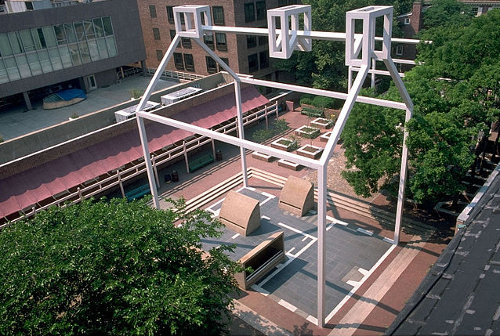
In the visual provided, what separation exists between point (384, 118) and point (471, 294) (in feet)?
54.3

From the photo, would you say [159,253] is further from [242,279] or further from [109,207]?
[242,279]

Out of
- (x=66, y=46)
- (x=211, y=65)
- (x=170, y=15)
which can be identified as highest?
(x=170, y=15)

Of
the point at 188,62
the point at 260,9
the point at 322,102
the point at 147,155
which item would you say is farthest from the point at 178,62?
the point at 147,155

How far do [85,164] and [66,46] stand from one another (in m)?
19.3

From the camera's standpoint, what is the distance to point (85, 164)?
2848 cm

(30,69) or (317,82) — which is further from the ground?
(30,69)

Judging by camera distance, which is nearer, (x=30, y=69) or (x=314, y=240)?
(x=314, y=240)

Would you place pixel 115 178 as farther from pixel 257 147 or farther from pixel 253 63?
pixel 253 63

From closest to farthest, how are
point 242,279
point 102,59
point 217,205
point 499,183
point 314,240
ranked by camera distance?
point 499,183
point 242,279
point 314,240
point 217,205
point 102,59

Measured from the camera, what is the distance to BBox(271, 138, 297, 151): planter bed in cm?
3662

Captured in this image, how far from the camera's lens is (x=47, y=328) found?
11.7 m

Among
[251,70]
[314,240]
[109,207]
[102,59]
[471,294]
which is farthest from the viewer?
[251,70]

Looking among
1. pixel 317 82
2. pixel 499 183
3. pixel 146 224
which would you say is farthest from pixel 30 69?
pixel 499 183

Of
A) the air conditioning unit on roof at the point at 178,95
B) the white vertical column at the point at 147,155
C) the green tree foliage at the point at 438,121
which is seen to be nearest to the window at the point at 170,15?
the air conditioning unit on roof at the point at 178,95
